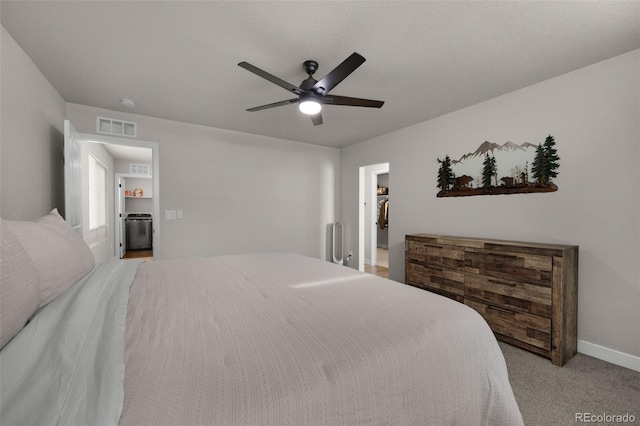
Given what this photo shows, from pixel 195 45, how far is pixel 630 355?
13.4 ft

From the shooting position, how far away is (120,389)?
2.03 feet

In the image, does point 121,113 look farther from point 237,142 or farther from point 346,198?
point 346,198

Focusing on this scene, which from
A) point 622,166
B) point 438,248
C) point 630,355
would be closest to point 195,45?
point 438,248

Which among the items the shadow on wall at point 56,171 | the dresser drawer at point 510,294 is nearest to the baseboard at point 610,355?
the dresser drawer at point 510,294

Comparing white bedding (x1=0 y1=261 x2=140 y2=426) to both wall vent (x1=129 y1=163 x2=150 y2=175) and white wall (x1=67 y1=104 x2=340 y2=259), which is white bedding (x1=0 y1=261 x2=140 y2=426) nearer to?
white wall (x1=67 y1=104 x2=340 y2=259)

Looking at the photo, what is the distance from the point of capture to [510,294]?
7.66 ft

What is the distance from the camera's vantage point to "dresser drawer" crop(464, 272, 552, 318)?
2146 mm

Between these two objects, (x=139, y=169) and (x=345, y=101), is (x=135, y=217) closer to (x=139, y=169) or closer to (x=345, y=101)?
(x=139, y=169)

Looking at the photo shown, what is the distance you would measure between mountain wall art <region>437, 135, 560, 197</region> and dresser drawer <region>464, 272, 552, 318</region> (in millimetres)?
952

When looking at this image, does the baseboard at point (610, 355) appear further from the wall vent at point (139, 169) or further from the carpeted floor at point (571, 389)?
the wall vent at point (139, 169)

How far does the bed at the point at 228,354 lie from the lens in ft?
2.02

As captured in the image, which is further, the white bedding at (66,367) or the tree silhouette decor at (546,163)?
the tree silhouette decor at (546,163)

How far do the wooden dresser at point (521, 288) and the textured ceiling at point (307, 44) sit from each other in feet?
5.09

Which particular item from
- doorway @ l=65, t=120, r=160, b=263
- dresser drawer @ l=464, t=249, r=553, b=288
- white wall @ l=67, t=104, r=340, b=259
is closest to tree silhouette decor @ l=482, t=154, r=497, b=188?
dresser drawer @ l=464, t=249, r=553, b=288
